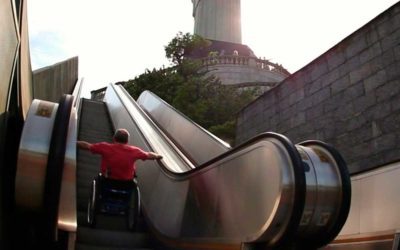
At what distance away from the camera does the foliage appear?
17000 millimetres

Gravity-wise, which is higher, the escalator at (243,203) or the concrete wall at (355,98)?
the concrete wall at (355,98)

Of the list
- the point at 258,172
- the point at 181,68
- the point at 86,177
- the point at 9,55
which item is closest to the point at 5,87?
the point at 9,55

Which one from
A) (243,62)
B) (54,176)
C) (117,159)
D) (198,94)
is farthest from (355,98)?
(243,62)

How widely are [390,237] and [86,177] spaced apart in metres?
4.40

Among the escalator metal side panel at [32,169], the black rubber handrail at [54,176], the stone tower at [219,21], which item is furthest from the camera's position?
the stone tower at [219,21]

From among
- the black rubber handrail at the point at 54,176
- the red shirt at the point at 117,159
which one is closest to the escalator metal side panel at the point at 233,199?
the red shirt at the point at 117,159

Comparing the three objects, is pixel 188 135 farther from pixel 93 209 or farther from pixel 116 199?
pixel 93 209

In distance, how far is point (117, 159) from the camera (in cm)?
536

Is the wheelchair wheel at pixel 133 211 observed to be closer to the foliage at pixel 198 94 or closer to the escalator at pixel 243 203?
the escalator at pixel 243 203

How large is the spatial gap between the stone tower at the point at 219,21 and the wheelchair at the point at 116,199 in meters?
40.4

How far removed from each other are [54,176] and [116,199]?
6.88 feet

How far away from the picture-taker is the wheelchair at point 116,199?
209 inches

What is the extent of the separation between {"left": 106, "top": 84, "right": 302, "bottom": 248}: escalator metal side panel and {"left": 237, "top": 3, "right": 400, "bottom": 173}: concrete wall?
187cm

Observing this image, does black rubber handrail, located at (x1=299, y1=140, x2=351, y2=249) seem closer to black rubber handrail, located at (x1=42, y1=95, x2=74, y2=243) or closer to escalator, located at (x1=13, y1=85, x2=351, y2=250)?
escalator, located at (x1=13, y1=85, x2=351, y2=250)
